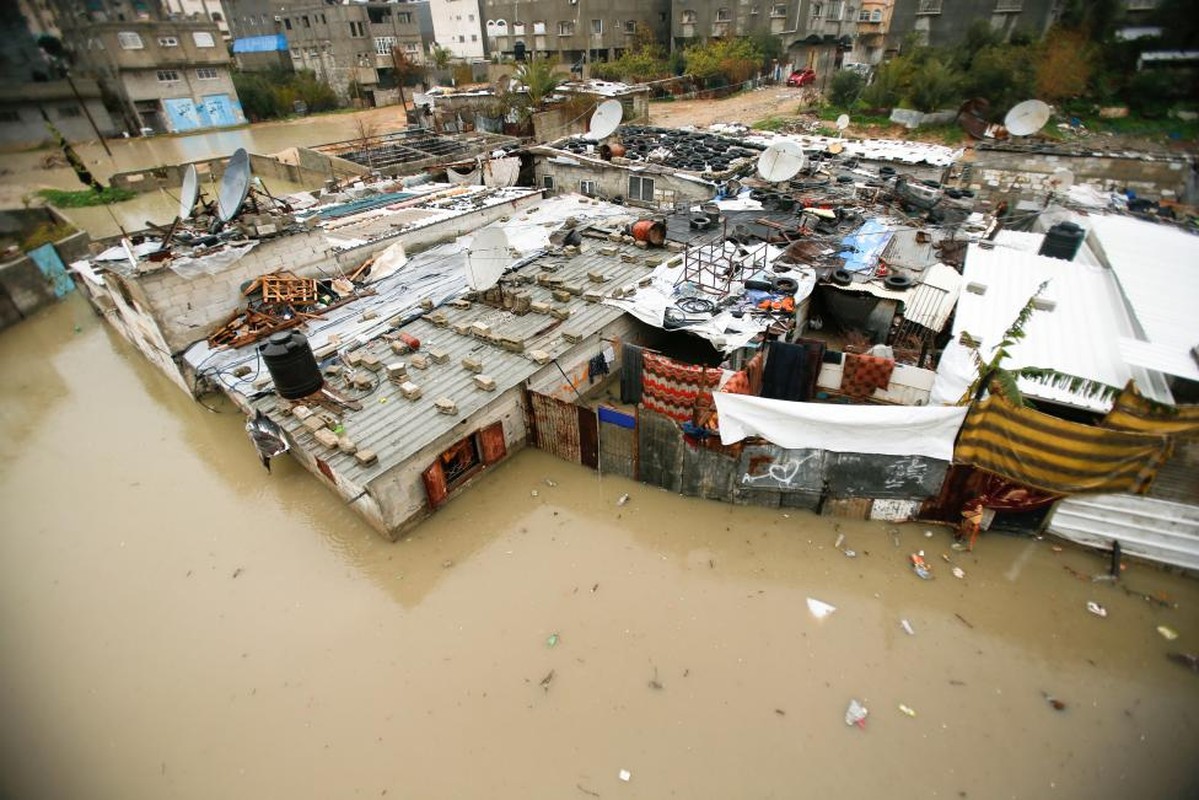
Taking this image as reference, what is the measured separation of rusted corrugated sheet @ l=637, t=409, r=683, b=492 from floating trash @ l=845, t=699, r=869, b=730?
15.2ft

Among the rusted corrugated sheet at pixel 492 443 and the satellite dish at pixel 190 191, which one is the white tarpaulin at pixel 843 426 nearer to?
the rusted corrugated sheet at pixel 492 443

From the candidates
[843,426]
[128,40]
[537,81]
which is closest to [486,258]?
[843,426]

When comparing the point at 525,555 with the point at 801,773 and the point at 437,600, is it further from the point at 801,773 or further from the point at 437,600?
the point at 801,773

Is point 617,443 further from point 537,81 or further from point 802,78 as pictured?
point 802,78

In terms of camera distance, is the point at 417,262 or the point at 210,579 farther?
the point at 417,262

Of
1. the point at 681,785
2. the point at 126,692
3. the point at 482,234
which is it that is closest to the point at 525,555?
the point at 681,785

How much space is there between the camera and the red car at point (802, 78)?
144 ft

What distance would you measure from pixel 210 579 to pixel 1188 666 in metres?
16.1

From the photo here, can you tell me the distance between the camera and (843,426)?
918cm

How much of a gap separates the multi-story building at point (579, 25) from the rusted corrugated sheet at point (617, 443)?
55.2 metres

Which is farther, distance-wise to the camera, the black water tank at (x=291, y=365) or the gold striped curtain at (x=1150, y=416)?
the black water tank at (x=291, y=365)

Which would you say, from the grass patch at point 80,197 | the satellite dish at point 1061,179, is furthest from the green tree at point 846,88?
the grass patch at point 80,197

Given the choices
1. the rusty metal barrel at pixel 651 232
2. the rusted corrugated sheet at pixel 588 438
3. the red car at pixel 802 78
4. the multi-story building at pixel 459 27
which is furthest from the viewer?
the multi-story building at pixel 459 27

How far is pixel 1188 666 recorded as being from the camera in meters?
7.84
